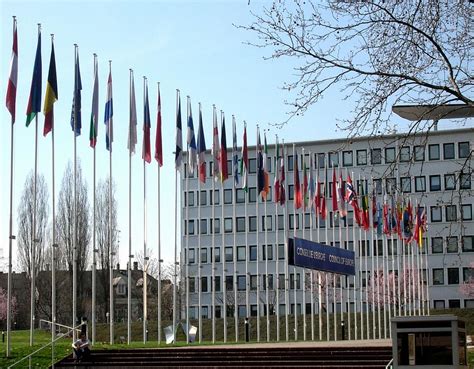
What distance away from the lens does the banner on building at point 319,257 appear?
4309 centimetres

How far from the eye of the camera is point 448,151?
89375mm

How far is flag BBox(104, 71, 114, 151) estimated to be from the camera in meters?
36.2

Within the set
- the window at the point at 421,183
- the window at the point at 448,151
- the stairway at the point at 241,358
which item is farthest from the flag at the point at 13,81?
the window at the point at 448,151

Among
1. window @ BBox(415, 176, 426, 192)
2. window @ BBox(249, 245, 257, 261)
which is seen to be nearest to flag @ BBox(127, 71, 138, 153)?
window @ BBox(415, 176, 426, 192)

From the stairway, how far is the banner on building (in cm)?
1076

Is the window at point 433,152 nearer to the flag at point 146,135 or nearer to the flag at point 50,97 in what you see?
the flag at point 146,135

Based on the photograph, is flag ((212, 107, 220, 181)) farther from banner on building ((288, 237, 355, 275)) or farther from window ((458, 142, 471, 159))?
window ((458, 142, 471, 159))

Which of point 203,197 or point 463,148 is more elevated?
point 463,148

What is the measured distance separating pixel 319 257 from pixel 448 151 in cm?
4628

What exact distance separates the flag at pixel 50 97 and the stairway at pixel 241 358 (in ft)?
27.1

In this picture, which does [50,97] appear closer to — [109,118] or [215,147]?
[109,118]

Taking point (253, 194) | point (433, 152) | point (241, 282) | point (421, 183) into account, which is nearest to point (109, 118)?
point (421, 183)

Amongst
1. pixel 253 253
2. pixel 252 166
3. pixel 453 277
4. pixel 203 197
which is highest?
pixel 252 166

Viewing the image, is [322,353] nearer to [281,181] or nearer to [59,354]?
[59,354]
